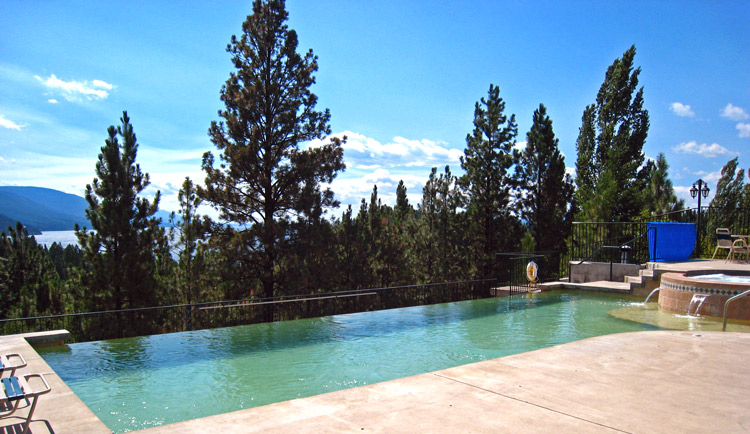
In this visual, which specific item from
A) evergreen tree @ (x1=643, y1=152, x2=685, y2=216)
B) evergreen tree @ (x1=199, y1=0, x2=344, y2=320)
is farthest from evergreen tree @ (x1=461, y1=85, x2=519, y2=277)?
evergreen tree @ (x1=643, y1=152, x2=685, y2=216)

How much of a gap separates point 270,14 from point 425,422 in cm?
2130

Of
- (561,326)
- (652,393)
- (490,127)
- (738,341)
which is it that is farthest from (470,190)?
(652,393)

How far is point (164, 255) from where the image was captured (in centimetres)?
2208

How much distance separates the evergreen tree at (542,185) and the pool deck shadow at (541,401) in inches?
908

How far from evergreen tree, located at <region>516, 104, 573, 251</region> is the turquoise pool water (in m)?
17.4

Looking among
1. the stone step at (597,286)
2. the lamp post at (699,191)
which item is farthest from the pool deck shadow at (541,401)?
the lamp post at (699,191)

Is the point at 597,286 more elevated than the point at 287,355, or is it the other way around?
the point at 597,286

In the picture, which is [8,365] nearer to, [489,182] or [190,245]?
[190,245]

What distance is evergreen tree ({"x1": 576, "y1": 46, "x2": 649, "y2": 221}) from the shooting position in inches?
1094

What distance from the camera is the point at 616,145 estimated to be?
29656 mm

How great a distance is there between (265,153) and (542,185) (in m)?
16.6

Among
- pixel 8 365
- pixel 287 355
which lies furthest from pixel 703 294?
pixel 8 365

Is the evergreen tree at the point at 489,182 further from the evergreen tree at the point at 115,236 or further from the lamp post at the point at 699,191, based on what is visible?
the evergreen tree at the point at 115,236

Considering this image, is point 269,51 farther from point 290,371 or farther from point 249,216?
point 290,371
